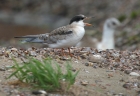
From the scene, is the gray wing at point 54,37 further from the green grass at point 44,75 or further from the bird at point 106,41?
the bird at point 106,41

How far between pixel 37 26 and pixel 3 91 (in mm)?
16347

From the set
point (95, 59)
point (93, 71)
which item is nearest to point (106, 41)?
point (95, 59)

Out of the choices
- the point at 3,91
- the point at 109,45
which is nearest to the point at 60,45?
the point at 3,91

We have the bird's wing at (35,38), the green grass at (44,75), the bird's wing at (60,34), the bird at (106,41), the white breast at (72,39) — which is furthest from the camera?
the bird at (106,41)

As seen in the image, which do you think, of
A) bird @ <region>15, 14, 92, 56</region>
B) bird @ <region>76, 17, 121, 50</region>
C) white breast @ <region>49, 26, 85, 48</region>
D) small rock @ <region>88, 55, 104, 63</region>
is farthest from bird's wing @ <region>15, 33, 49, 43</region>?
bird @ <region>76, 17, 121, 50</region>

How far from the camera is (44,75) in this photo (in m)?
5.50

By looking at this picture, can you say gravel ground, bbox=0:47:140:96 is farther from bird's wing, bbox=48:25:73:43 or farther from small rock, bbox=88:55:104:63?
bird's wing, bbox=48:25:73:43

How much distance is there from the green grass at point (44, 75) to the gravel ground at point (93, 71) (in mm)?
106

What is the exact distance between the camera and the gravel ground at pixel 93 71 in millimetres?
5742

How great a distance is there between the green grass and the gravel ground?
106mm

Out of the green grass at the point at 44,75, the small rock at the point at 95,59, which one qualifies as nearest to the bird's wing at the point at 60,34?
the small rock at the point at 95,59

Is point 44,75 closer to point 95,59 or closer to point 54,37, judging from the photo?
point 95,59

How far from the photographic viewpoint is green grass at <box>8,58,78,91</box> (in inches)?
217

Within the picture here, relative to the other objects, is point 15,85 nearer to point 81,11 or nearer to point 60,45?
point 60,45
